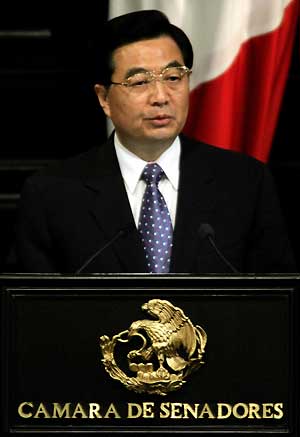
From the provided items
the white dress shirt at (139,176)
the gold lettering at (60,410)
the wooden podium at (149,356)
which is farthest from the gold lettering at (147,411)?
the white dress shirt at (139,176)

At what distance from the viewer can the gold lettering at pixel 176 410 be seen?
189 centimetres

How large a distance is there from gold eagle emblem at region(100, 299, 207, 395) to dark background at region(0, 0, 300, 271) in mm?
1083

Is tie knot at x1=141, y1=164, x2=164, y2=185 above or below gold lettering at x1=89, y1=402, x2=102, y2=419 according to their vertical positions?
above

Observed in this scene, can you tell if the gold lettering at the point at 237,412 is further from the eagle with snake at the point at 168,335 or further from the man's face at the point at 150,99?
the man's face at the point at 150,99

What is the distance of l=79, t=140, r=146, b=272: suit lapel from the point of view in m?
2.14

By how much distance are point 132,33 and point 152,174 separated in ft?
0.84

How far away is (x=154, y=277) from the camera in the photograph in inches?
73.6

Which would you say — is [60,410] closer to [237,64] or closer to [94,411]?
[94,411]

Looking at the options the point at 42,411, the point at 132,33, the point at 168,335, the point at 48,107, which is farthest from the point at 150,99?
the point at 48,107

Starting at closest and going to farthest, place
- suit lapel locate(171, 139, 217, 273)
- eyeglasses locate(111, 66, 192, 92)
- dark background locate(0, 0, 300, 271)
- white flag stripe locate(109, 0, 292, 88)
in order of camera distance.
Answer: suit lapel locate(171, 139, 217, 273) → eyeglasses locate(111, 66, 192, 92) → white flag stripe locate(109, 0, 292, 88) → dark background locate(0, 0, 300, 271)

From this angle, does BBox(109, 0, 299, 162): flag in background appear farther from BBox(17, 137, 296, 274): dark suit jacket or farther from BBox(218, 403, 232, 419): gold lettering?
BBox(218, 403, 232, 419): gold lettering

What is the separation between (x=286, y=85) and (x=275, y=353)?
1212 millimetres

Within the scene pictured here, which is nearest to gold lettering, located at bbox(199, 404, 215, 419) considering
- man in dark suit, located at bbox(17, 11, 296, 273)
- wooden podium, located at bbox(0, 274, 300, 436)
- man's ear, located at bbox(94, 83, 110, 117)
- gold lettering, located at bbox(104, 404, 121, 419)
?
wooden podium, located at bbox(0, 274, 300, 436)

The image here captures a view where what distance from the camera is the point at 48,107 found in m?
2.96
